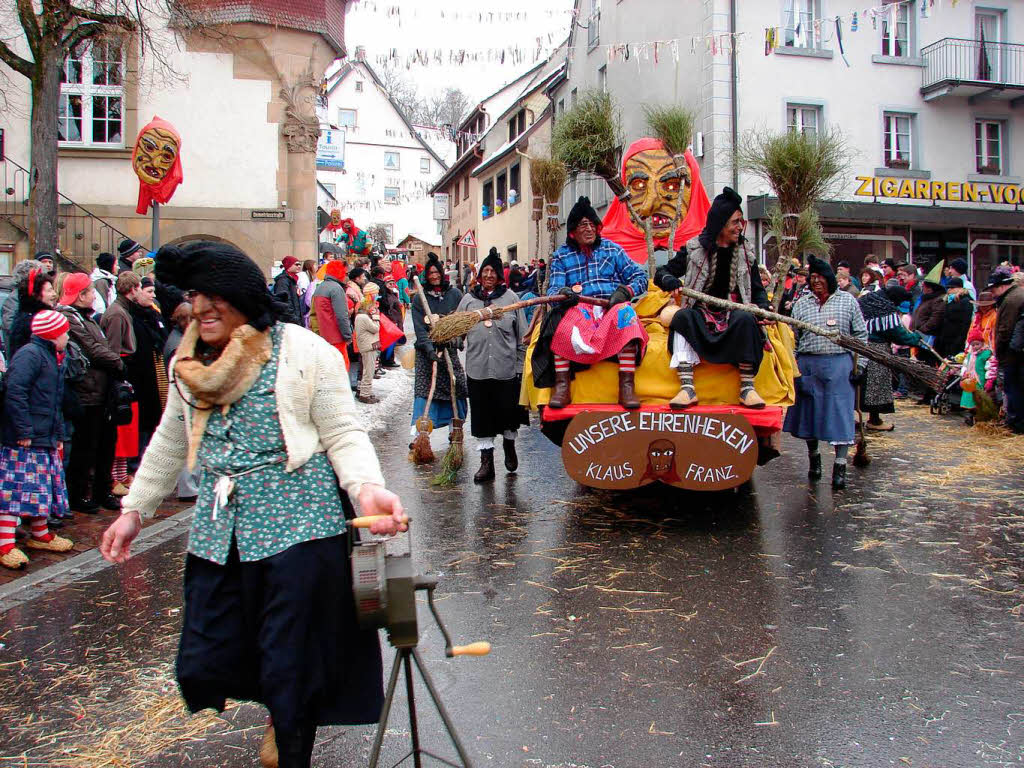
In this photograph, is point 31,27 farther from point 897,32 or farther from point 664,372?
point 897,32

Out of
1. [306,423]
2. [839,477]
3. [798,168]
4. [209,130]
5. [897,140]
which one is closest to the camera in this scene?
[306,423]

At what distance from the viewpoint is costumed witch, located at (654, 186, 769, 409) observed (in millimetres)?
6539

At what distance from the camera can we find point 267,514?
9.35 feet

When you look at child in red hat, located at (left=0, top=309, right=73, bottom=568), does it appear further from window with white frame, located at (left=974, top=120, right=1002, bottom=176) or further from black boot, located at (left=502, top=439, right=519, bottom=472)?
window with white frame, located at (left=974, top=120, right=1002, bottom=176)

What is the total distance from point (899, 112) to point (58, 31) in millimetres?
19515

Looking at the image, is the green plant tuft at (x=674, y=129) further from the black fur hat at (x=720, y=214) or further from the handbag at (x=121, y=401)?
the handbag at (x=121, y=401)

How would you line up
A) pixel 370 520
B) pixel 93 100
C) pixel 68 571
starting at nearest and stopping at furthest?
pixel 370 520
pixel 68 571
pixel 93 100

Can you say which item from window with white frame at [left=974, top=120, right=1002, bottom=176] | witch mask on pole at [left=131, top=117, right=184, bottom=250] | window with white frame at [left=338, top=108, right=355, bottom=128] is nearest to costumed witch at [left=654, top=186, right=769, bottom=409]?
witch mask on pole at [left=131, top=117, right=184, bottom=250]

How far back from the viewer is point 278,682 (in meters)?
2.76

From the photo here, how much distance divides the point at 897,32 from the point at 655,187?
58.8 feet

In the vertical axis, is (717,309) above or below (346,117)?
below

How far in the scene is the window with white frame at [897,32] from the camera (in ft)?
74.6

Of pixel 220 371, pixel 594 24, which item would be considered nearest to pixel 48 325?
pixel 220 371

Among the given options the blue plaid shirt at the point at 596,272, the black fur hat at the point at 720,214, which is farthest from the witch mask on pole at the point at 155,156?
the black fur hat at the point at 720,214
